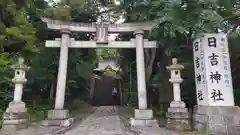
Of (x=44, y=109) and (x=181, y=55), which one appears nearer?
(x=181, y=55)

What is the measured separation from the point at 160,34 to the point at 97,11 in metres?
7.68

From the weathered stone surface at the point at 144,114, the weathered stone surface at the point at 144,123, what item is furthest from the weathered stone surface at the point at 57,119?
the weathered stone surface at the point at 144,114

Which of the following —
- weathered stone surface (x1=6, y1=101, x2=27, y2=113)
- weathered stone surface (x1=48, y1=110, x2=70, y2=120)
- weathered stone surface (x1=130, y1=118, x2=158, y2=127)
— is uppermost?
weathered stone surface (x1=6, y1=101, x2=27, y2=113)

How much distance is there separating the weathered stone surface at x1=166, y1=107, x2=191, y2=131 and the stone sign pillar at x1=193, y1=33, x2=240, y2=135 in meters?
0.34

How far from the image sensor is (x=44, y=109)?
10930 millimetres

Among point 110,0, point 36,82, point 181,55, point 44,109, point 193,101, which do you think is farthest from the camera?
point 110,0

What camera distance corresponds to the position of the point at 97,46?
26.8 feet

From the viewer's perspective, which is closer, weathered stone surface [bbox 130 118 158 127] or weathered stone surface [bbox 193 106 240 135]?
weathered stone surface [bbox 193 106 240 135]

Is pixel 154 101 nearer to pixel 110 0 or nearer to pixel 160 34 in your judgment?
pixel 160 34

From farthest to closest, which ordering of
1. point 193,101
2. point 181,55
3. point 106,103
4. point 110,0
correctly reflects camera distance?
point 106,103
point 110,0
point 193,101
point 181,55

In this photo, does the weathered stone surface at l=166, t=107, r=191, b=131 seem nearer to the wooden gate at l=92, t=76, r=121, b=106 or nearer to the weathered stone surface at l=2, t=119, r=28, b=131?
the weathered stone surface at l=2, t=119, r=28, b=131

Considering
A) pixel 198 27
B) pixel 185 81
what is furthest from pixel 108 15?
pixel 198 27

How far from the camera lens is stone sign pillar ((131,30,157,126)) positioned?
7383 millimetres

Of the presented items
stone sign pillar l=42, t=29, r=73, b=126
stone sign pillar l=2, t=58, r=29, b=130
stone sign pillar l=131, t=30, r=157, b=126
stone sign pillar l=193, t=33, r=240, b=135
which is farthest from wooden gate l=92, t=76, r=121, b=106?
stone sign pillar l=193, t=33, r=240, b=135
